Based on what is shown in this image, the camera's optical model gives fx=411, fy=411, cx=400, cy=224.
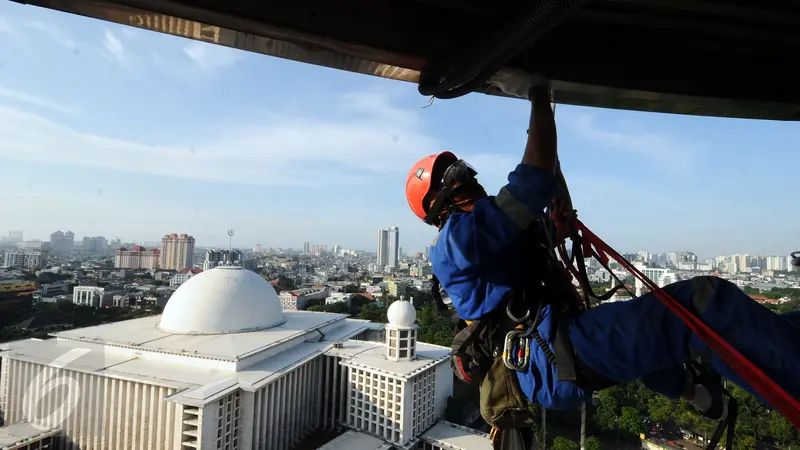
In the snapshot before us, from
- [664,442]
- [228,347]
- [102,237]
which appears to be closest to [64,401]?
[228,347]

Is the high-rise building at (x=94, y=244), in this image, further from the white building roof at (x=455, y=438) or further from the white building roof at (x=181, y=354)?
the white building roof at (x=455, y=438)

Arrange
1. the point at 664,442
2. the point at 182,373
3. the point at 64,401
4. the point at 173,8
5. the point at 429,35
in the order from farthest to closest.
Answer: the point at 664,442 < the point at 64,401 < the point at 182,373 < the point at 429,35 < the point at 173,8

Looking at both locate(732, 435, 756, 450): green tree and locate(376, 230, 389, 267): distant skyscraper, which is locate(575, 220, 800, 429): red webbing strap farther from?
locate(376, 230, 389, 267): distant skyscraper

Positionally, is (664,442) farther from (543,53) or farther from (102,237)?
(102,237)

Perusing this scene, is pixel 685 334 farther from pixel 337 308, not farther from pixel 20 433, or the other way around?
pixel 337 308

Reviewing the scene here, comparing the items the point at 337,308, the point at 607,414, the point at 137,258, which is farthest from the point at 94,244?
the point at 607,414

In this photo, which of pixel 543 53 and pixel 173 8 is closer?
pixel 173 8

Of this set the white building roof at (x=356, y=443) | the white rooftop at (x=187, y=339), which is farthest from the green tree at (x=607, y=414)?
the white rooftop at (x=187, y=339)

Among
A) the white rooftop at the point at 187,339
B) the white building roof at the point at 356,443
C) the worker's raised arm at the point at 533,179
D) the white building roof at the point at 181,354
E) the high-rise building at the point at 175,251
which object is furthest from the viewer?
the high-rise building at the point at 175,251
